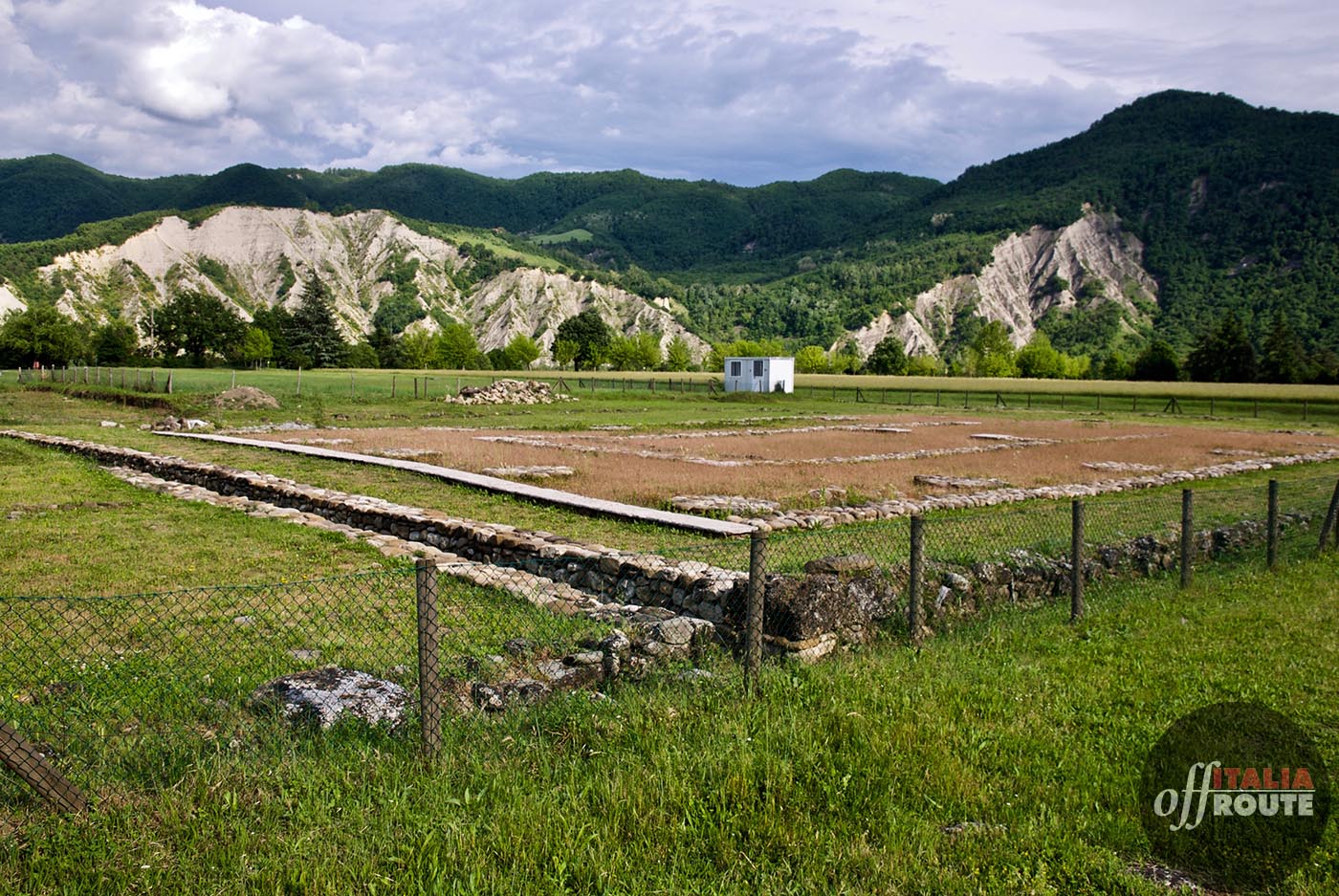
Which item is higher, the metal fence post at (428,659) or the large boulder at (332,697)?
the metal fence post at (428,659)

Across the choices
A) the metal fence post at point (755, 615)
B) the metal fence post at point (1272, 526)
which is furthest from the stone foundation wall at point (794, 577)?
the metal fence post at point (755, 615)

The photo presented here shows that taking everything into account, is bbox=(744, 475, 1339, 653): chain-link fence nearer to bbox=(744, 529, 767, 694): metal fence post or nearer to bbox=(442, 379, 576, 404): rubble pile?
bbox=(744, 529, 767, 694): metal fence post

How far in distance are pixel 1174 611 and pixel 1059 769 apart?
19.5 feet

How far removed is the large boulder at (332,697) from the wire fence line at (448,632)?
0.7 inches

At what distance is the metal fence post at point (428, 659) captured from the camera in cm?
555

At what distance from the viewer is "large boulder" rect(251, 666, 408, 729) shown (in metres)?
6.09

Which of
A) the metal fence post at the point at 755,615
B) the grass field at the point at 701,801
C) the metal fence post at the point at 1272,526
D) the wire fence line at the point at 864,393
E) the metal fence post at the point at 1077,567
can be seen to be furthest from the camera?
the wire fence line at the point at 864,393

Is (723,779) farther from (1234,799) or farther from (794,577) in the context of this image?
(794,577)

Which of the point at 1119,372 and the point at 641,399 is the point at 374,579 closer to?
the point at 641,399

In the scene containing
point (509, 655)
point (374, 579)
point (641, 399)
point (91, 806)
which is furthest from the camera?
point (641, 399)

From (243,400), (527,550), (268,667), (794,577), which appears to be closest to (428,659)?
(268,667)

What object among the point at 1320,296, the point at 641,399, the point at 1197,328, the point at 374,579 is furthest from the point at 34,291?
the point at 1320,296

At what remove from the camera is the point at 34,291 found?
16650cm

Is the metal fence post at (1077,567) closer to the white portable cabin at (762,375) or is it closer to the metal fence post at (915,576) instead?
the metal fence post at (915,576)
